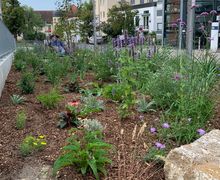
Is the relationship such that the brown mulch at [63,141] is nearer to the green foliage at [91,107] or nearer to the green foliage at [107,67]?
the green foliage at [91,107]

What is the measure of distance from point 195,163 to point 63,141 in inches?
66.8

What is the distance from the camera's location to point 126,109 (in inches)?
182

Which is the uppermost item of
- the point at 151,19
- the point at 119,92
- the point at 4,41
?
the point at 151,19

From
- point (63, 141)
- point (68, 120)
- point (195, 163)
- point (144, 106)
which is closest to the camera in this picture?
point (195, 163)

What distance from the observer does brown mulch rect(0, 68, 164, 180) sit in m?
3.05

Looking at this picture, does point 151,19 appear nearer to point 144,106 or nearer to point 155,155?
point 144,106

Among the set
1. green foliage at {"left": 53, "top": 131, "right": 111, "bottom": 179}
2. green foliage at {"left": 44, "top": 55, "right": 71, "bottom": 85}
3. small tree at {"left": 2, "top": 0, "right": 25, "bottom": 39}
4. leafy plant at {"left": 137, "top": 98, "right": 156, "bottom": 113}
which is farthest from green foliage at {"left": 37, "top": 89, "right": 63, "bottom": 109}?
small tree at {"left": 2, "top": 0, "right": 25, "bottom": 39}

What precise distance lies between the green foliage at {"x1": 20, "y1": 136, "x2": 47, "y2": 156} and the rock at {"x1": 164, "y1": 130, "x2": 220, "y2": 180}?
1.48 m

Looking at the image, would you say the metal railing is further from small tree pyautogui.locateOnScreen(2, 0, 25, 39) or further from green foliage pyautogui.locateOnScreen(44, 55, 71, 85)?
small tree pyautogui.locateOnScreen(2, 0, 25, 39)

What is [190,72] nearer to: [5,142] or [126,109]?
[126,109]

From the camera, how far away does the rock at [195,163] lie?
7.97 ft

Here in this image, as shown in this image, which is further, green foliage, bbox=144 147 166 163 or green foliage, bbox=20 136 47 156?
green foliage, bbox=20 136 47 156

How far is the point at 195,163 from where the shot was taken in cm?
257

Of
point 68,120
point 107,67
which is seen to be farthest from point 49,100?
point 107,67
